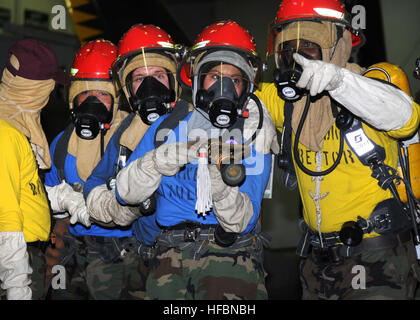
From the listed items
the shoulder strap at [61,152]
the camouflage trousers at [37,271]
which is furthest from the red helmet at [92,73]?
the camouflage trousers at [37,271]

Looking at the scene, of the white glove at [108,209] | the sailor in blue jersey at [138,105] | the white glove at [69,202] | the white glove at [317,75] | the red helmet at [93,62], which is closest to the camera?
the white glove at [317,75]

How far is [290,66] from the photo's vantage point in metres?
2.56

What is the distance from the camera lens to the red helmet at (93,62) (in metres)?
3.59

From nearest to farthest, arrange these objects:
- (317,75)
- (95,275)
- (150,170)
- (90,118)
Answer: (317,75) → (150,170) → (90,118) → (95,275)

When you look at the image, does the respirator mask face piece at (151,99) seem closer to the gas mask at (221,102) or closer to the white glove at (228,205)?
the gas mask at (221,102)

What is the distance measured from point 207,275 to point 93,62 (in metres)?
2.00

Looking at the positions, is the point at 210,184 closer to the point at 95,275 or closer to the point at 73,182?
the point at 73,182

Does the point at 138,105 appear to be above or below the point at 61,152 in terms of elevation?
above

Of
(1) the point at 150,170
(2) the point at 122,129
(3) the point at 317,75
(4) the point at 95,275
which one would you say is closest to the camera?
(3) the point at 317,75

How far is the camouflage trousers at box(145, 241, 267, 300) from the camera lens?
7.64 ft

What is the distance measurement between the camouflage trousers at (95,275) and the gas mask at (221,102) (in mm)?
1418

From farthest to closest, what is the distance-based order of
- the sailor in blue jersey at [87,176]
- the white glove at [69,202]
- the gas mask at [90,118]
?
1. the sailor in blue jersey at [87,176]
2. the gas mask at [90,118]
3. the white glove at [69,202]

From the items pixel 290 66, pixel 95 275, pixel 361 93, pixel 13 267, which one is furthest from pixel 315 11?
pixel 95 275

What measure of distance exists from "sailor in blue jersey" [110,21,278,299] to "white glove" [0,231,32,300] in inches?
22.3
